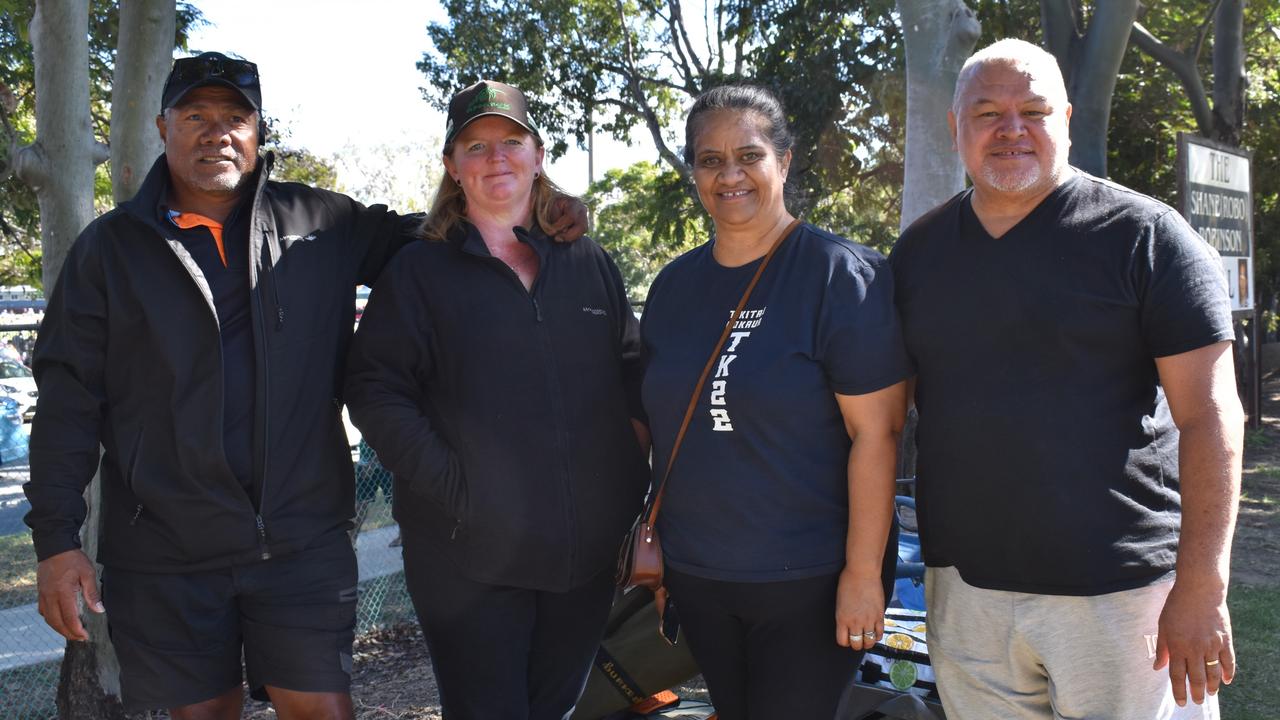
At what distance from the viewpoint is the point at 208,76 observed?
2941 millimetres

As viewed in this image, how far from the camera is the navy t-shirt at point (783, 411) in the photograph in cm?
249

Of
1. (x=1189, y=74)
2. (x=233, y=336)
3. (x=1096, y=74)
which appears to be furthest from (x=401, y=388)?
(x=1189, y=74)

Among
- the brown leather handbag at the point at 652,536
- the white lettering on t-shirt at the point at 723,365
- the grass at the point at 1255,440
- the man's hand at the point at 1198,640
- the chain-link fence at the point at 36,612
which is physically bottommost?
the chain-link fence at the point at 36,612

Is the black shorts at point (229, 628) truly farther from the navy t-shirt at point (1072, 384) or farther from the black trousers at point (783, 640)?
the navy t-shirt at point (1072, 384)

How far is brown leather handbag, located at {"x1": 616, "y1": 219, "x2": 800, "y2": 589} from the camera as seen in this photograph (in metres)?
2.62

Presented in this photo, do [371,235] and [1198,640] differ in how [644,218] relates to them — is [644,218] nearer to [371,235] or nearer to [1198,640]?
[371,235]

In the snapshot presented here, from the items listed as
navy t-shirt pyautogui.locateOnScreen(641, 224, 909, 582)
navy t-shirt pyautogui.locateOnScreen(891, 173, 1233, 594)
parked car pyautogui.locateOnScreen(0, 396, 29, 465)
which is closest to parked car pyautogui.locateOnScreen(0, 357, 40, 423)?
parked car pyautogui.locateOnScreen(0, 396, 29, 465)

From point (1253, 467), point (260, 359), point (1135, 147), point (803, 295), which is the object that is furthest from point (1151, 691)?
point (1135, 147)

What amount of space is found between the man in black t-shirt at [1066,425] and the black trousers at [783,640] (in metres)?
0.33

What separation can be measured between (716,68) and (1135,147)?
23.7 feet

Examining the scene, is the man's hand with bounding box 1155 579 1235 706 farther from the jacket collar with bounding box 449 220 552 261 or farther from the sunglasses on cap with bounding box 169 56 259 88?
the sunglasses on cap with bounding box 169 56 259 88

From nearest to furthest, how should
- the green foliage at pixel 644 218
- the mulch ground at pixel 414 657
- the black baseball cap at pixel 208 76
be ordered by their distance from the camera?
the black baseball cap at pixel 208 76 → the mulch ground at pixel 414 657 → the green foliage at pixel 644 218

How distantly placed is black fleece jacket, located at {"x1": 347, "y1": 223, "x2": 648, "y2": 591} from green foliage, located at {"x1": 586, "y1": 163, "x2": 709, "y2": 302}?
634 cm

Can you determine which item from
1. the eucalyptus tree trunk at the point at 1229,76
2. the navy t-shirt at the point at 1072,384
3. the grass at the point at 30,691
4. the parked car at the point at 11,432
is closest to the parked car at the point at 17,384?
the parked car at the point at 11,432
